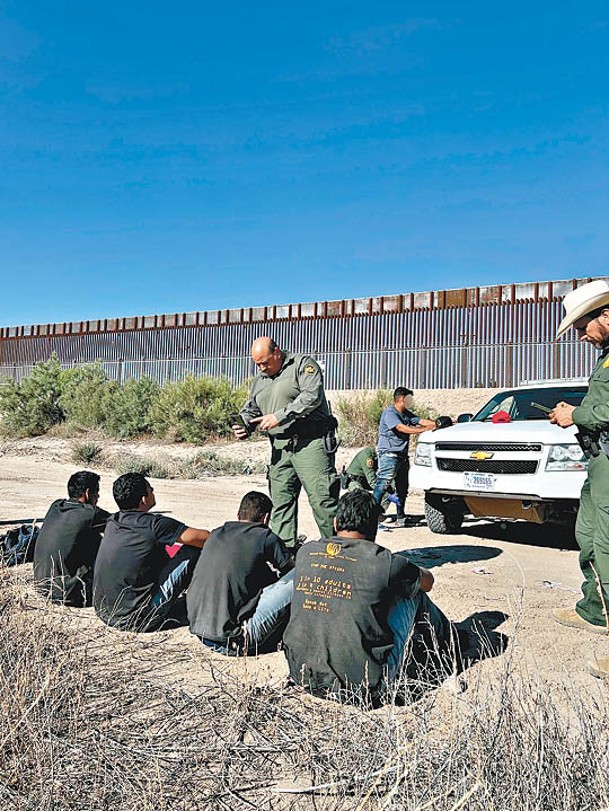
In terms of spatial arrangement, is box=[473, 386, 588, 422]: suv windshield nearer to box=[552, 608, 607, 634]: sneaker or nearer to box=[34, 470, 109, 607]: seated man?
box=[552, 608, 607, 634]: sneaker

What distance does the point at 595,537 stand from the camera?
4.79 meters

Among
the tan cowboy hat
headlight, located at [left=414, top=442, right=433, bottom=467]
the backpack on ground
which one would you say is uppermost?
the tan cowboy hat

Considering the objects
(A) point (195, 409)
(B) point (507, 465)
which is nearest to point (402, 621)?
(B) point (507, 465)

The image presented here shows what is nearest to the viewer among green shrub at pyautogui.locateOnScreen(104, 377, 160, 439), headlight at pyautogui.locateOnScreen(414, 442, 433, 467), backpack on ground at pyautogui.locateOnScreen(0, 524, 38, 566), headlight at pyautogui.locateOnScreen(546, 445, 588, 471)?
backpack on ground at pyautogui.locateOnScreen(0, 524, 38, 566)

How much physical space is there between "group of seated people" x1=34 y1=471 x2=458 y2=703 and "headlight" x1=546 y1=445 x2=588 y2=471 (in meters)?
3.26

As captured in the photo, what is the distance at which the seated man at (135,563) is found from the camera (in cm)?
531

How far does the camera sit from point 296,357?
694cm

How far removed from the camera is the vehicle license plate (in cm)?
794

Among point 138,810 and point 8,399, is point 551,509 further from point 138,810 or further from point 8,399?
point 8,399

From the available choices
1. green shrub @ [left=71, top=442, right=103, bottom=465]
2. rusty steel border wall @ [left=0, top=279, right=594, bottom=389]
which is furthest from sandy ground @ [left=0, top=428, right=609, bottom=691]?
rusty steel border wall @ [left=0, top=279, right=594, bottom=389]

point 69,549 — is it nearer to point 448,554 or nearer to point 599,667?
point 599,667

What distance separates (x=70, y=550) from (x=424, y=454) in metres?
4.20

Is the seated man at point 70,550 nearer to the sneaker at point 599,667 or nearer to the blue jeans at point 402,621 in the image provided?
the blue jeans at point 402,621

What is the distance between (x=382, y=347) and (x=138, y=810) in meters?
23.6
